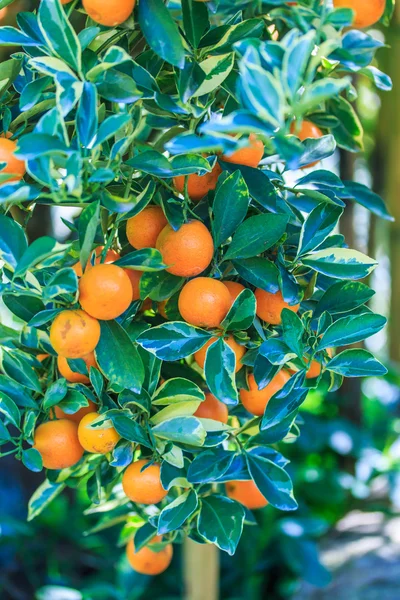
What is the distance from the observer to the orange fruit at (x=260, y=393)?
0.51 m

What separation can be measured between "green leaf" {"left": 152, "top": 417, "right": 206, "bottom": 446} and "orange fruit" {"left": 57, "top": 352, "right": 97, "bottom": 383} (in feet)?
0.24

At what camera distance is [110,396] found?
0.53 m

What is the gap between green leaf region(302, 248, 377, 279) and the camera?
469 millimetres

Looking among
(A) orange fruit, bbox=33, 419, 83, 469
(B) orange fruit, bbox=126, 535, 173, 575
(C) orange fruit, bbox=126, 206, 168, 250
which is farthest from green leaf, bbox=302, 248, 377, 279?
(B) orange fruit, bbox=126, 535, 173, 575

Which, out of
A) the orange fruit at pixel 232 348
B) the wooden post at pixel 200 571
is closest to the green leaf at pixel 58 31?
the orange fruit at pixel 232 348

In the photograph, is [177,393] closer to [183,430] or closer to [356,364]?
[183,430]

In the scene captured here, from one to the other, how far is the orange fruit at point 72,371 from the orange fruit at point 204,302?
9cm

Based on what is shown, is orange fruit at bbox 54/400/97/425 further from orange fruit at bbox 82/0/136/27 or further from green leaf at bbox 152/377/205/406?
orange fruit at bbox 82/0/136/27

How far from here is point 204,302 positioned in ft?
1.46

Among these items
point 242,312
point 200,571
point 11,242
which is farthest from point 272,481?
point 200,571

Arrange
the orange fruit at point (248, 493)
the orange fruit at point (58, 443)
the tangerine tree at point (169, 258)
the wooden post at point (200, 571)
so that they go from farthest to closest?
the wooden post at point (200, 571) < the orange fruit at point (248, 493) < the orange fruit at point (58, 443) < the tangerine tree at point (169, 258)

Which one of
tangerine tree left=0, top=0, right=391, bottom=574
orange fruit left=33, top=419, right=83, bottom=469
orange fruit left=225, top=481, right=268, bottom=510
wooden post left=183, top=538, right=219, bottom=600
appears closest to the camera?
tangerine tree left=0, top=0, right=391, bottom=574

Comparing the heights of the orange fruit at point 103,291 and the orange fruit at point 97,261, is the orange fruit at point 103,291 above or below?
above

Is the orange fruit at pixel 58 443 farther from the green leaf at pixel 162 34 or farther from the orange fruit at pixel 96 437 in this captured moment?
the green leaf at pixel 162 34
